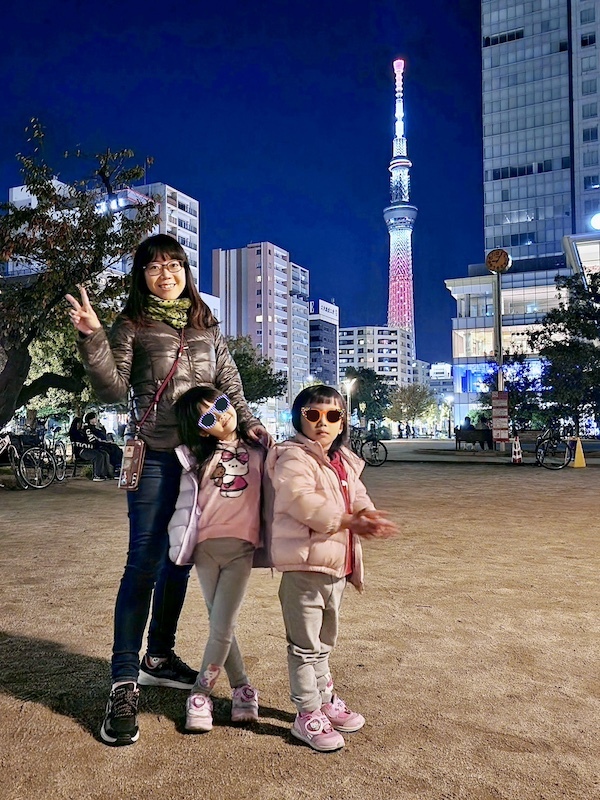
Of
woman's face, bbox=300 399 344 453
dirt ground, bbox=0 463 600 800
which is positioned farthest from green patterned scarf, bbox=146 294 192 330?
dirt ground, bbox=0 463 600 800

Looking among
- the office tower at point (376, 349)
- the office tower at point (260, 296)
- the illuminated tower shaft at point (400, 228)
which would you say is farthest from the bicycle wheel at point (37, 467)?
the office tower at point (376, 349)

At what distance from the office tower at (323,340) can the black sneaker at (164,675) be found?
136 meters

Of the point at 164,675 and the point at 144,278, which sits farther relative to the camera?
the point at 164,675

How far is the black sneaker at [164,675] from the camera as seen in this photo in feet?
10.3

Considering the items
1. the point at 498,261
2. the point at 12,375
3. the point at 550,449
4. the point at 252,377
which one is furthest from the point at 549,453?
the point at 252,377

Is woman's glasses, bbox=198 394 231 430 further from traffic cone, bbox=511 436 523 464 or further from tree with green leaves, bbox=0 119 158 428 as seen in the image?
traffic cone, bbox=511 436 523 464

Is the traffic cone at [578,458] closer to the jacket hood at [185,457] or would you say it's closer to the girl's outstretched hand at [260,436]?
the girl's outstretched hand at [260,436]

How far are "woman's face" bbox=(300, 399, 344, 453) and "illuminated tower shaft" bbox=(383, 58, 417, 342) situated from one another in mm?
151321

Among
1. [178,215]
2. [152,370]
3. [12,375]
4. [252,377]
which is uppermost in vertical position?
[178,215]

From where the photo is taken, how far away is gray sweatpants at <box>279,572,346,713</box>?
2.61 metres

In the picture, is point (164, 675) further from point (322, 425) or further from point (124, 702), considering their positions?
point (322, 425)

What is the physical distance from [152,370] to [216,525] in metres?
0.71

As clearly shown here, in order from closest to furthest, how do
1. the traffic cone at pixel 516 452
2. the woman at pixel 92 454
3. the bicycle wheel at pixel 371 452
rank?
1. the woman at pixel 92 454
2. the traffic cone at pixel 516 452
3. the bicycle wheel at pixel 371 452

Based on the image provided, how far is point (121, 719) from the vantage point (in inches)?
102
